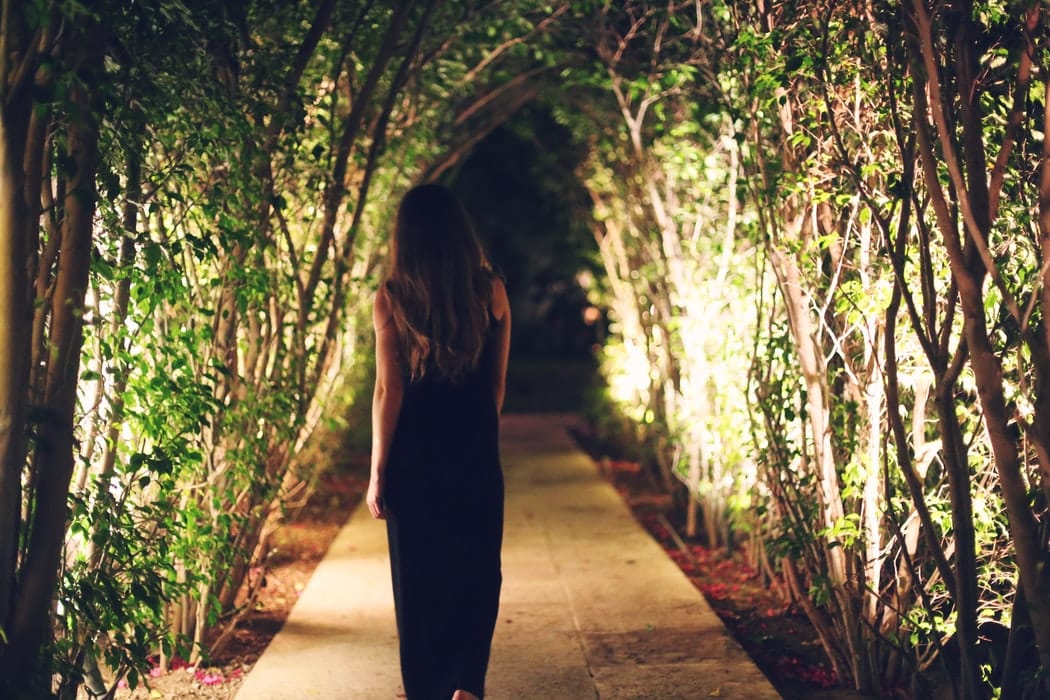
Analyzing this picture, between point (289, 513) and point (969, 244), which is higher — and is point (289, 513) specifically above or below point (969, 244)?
below

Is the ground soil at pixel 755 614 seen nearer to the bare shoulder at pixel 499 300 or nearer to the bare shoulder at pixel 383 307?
the bare shoulder at pixel 499 300

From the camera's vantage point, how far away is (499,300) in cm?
378

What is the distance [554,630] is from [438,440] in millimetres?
1867

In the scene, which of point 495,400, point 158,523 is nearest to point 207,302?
point 158,523

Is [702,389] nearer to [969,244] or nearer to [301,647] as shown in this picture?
[301,647]

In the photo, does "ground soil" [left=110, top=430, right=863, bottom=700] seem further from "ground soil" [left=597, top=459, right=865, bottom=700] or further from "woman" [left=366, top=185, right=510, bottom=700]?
"woman" [left=366, top=185, right=510, bottom=700]

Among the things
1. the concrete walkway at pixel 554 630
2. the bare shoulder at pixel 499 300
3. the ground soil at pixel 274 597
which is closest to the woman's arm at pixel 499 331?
the bare shoulder at pixel 499 300

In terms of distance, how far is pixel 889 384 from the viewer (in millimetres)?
3467

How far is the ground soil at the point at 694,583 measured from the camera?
440 cm

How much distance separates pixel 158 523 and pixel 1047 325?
119 inches

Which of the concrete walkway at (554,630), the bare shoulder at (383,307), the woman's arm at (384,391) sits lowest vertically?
the concrete walkway at (554,630)

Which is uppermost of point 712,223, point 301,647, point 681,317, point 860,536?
point 712,223

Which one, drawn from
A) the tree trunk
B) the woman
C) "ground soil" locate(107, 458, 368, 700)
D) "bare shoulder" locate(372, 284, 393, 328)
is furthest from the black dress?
the tree trunk

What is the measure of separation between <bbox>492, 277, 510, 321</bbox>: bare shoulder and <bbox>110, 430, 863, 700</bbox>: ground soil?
1675 millimetres
